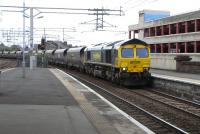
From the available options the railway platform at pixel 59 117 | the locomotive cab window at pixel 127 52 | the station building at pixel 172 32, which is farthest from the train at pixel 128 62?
the station building at pixel 172 32

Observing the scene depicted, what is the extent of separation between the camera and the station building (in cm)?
4797

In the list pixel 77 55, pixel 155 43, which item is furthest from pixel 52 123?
pixel 155 43

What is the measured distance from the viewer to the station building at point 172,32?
157 ft

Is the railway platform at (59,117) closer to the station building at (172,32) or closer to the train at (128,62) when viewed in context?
the train at (128,62)

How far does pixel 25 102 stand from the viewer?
17344 mm

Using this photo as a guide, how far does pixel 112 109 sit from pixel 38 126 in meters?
5.66

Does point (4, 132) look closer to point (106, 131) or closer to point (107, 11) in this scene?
point (106, 131)

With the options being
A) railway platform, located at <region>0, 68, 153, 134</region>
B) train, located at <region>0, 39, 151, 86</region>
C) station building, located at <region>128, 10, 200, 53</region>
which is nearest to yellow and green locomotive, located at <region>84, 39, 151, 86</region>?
train, located at <region>0, 39, 151, 86</region>

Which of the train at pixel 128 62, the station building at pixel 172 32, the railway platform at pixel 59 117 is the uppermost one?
the station building at pixel 172 32

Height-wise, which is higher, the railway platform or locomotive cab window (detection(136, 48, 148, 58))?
locomotive cab window (detection(136, 48, 148, 58))

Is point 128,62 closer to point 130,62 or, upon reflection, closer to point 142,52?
point 130,62

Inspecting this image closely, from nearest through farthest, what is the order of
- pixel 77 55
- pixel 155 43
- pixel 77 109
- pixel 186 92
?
pixel 77 109, pixel 186 92, pixel 77 55, pixel 155 43

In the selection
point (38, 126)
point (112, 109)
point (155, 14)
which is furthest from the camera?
point (155, 14)

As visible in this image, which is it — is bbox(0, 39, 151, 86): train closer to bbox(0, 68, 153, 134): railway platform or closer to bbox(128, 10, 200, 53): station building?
bbox(0, 68, 153, 134): railway platform
